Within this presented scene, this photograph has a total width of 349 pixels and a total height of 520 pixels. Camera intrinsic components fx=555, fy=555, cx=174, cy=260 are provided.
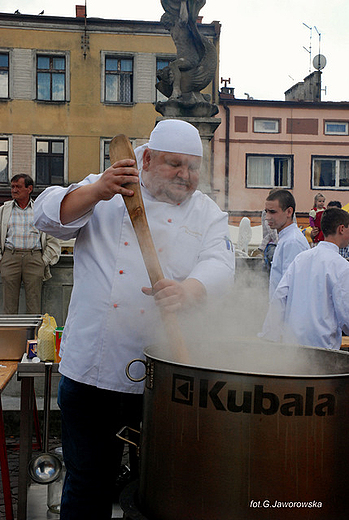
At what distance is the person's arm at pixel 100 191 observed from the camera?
1.78m

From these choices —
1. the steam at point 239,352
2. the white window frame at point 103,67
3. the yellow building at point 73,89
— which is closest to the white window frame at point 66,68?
the yellow building at point 73,89

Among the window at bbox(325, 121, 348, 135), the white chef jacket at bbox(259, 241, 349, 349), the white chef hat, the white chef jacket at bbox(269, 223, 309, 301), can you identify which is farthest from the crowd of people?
the window at bbox(325, 121, 348, 135)

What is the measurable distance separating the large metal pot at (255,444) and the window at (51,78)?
2210cm

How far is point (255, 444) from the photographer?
4.87ft

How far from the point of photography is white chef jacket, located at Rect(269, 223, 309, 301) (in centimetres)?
466

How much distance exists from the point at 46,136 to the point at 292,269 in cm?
1978

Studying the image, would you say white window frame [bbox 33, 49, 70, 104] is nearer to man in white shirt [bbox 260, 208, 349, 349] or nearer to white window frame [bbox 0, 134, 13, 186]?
white window frame [bbox 0, 134, 13, 186]

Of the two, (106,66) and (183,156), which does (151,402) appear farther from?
(106,66)

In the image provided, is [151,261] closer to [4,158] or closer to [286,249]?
[286,249]

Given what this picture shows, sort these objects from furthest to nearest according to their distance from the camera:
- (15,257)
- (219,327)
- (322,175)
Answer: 1. (322,175)
2. (15,257)
3. (219,327)

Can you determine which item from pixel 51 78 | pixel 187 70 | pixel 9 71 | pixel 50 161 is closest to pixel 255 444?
pixel 187 70

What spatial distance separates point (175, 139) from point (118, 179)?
262 mm

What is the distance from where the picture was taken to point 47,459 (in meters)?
3.14

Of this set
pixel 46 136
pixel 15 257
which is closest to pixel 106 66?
pixel 46 136
